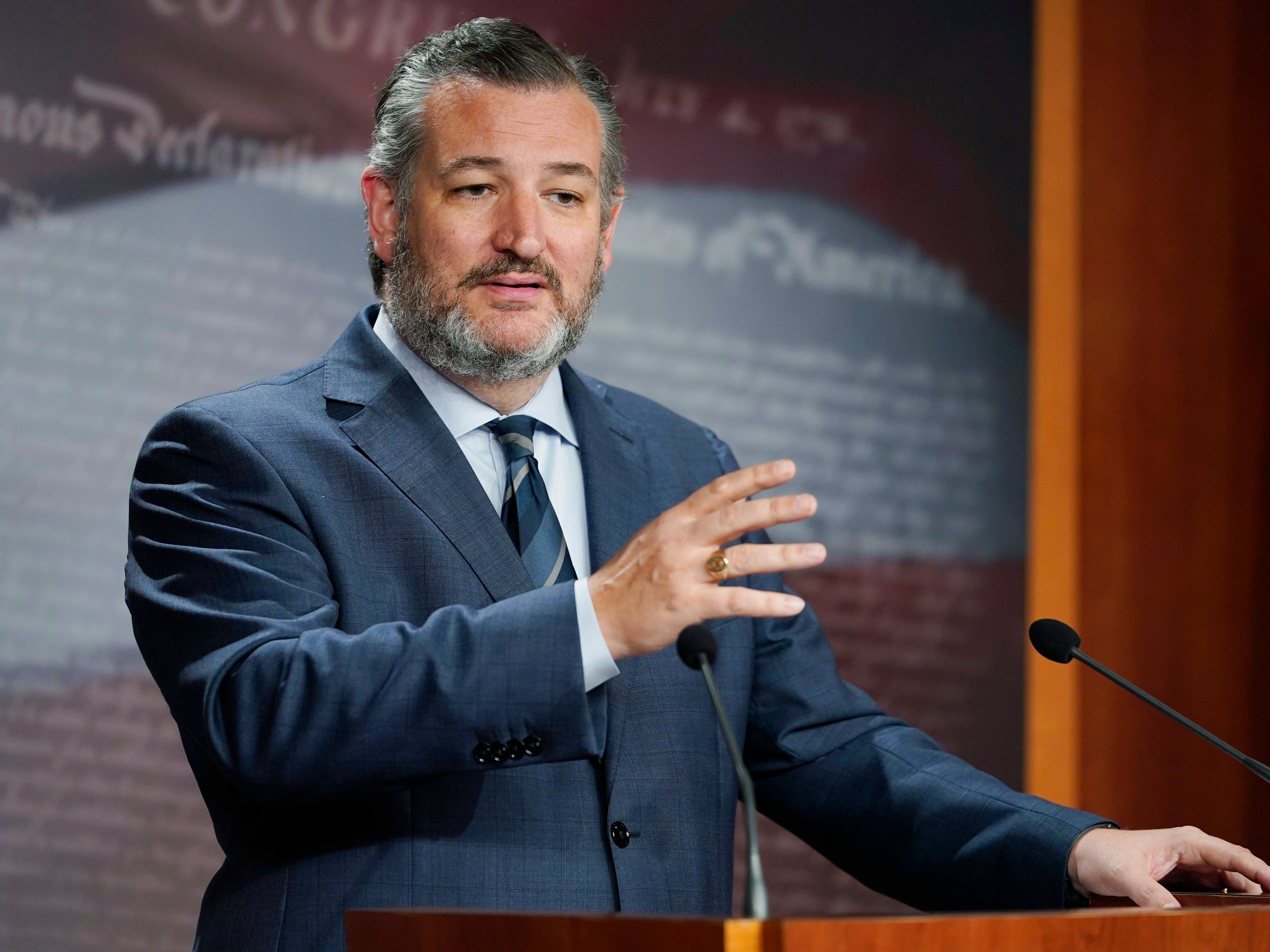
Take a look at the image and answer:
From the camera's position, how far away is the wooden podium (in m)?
0.97

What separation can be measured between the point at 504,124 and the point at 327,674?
0.84 m

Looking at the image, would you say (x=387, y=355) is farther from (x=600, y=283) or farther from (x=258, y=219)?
(x=258, y=219)

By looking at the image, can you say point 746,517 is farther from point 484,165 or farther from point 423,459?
point 484,165

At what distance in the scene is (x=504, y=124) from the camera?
74.2 inches

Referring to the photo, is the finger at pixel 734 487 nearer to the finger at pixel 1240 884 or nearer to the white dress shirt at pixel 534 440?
the white dress shirt at pixel 534 440

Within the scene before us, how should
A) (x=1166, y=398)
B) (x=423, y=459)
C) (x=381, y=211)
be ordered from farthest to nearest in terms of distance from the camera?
(x=1166, y=398) < (x=381, y=211) < (x=423, y=459)

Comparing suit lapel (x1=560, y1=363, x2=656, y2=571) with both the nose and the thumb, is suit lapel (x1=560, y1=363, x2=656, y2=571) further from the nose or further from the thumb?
the thumb

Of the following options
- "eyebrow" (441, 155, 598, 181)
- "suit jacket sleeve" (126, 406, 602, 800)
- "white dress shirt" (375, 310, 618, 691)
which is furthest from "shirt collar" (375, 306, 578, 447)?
"suit jacket sleeve" (126, 406, 602, 800)

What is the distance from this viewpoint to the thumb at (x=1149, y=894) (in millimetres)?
1427

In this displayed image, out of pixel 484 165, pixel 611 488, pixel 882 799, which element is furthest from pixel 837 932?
pixel 484 165

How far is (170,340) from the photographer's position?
2812mm

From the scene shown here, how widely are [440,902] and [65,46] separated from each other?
1992mm

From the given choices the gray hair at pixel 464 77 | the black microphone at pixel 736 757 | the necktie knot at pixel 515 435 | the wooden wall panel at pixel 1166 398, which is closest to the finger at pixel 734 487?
the black microphone at pixel 736 757

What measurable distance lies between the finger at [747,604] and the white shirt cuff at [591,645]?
122 mm
